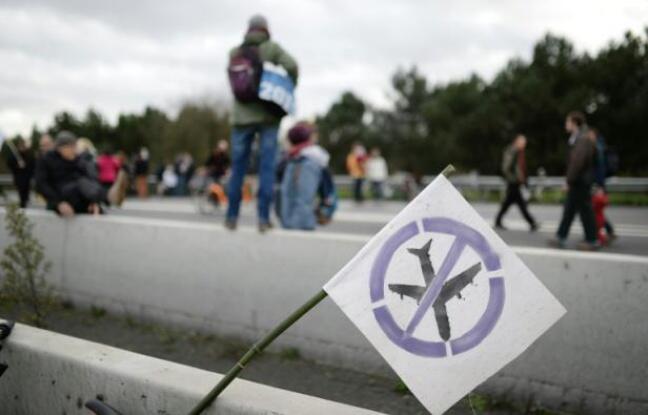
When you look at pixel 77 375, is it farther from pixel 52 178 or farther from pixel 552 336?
pixel 52 178

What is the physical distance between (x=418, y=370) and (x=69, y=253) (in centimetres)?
475

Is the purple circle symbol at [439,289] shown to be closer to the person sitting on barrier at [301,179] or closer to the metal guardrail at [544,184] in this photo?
the person sitting on barrier at [301,179]

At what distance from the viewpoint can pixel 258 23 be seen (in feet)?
16.9

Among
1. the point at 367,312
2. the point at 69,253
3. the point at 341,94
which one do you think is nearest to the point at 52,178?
the point at 69,253

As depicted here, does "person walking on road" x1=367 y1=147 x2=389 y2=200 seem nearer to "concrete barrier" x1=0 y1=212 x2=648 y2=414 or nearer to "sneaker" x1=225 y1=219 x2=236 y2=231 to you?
"concrete barrier" x1=0 y1=212 x2=648 y2=414

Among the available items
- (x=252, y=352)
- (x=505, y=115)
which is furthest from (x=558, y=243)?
Answer: (x=505, y=115)

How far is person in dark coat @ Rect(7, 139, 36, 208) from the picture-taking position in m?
13.9

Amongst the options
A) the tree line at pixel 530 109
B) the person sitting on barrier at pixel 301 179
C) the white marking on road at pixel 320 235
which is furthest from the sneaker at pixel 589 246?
the tree line at pixel 530 109

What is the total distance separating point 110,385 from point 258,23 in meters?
3.66

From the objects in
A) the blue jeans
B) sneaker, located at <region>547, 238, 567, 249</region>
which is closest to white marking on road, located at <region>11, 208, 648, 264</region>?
the blue jeans

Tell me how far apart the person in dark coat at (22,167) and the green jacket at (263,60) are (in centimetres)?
1078

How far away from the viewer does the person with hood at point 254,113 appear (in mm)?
5035

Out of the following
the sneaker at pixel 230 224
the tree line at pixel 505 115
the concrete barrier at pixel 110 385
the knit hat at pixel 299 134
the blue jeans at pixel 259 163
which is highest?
the tree line at pixel 505 115

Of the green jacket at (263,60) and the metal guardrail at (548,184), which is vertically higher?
the green jacket at (263,60)
